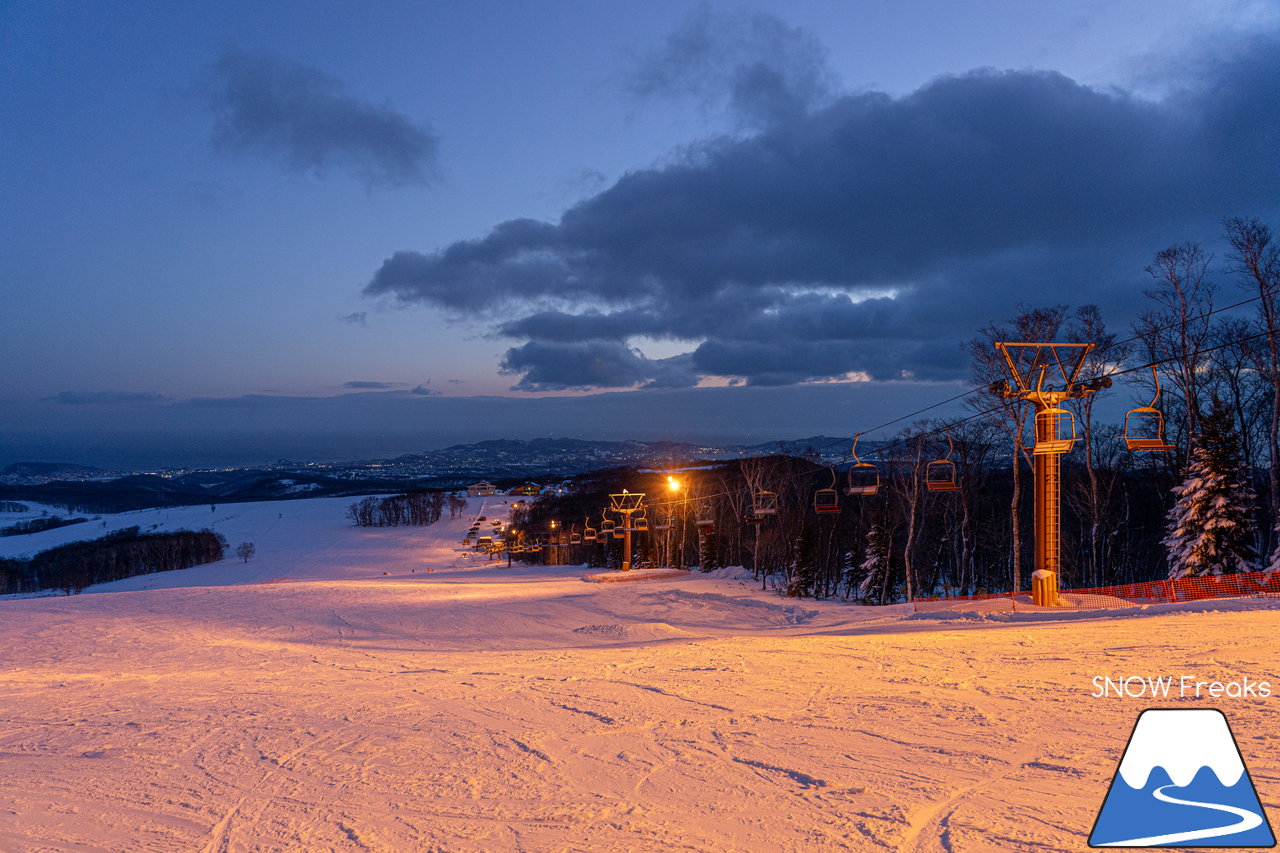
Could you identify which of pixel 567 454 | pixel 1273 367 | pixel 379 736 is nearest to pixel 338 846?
pixel 379 736

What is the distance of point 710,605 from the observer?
2294 cm

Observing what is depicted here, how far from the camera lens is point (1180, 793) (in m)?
4.24

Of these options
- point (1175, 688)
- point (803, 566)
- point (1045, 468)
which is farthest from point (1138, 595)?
point (803, 566)

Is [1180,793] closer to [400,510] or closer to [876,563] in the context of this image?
[876,563]

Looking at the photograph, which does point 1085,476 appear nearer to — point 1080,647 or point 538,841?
point 1080,647

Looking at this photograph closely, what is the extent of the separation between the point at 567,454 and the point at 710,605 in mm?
162548

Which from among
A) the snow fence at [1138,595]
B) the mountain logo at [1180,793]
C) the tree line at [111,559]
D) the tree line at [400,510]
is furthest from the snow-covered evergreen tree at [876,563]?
the tree line at [400,510]

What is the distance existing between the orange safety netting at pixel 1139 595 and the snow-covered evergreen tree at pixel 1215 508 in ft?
Result: 17.7

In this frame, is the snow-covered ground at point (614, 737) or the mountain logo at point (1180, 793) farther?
the snow-covered ground at point (614, 737)

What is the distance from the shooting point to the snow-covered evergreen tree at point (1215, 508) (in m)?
23.7

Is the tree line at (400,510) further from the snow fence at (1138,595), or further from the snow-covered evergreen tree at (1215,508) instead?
the snow fence at (1138,595)

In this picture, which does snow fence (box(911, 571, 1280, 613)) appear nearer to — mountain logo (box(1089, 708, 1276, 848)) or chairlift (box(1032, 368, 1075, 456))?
chairlift (box(1032, 368, 1075, 456))

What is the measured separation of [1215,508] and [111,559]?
340ft

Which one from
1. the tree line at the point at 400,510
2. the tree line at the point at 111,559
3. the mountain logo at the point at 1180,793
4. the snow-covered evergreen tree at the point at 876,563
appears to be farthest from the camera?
the tree line at the point at 400,510
